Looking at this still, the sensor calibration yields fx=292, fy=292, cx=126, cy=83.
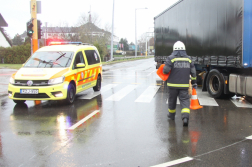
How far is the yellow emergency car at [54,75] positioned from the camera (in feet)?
28.5

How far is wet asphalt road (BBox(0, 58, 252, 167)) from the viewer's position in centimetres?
456

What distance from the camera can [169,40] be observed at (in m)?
15.8

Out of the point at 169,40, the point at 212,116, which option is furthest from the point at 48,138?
the point at 169,40

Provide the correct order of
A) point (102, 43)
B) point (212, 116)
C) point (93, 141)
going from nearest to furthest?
point (93, 141) → point (212, 116) → point (102, 43)

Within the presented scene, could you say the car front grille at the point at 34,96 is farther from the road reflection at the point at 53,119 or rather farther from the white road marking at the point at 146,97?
the white road marking at the point at 146,97

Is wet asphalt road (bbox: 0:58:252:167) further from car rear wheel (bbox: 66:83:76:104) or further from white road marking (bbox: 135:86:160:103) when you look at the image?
white road marking (bbox: 135:86:160:103)

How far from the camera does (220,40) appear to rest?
32.9ft

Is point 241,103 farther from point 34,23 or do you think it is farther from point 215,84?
point 34,23

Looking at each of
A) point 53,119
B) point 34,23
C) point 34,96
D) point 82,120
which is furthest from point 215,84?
point 34,23

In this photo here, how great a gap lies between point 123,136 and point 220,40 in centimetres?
591

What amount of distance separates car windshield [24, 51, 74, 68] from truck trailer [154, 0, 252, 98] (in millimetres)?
5105

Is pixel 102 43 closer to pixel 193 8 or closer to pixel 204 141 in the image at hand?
pixel 193 8

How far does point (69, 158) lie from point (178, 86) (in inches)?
122

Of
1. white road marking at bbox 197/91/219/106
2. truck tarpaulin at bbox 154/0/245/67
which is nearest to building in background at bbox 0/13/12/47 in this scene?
truck tarpaulin at bbox 154/0/245/67
